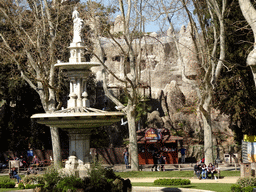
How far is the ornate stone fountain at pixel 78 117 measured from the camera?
12.9 metres

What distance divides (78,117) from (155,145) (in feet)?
67.5

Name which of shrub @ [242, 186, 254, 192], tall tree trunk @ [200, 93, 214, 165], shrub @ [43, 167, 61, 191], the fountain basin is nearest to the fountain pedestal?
the fountain basin

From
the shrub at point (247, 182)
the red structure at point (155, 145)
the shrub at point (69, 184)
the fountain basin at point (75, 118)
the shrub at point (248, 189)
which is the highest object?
the fountain basin at point (75, 118)

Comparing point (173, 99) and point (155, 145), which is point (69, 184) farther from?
point (173, 99)

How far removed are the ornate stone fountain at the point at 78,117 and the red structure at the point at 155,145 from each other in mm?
17926

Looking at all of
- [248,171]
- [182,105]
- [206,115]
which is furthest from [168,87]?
[248,171]

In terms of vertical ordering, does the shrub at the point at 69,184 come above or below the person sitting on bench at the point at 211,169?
above

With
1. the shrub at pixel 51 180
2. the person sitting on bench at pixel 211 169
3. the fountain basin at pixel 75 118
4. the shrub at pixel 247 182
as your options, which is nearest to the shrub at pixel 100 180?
the shrub at pixel 51 180

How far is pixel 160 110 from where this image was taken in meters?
45.8

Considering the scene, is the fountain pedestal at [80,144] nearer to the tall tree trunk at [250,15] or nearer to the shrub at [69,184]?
the shrub at [69,184]

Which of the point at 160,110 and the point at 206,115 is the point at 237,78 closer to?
the point at 206,115

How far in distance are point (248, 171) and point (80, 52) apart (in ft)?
29.4

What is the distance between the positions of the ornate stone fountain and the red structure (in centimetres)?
1793

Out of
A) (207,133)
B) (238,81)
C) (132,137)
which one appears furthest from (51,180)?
(238,81)
